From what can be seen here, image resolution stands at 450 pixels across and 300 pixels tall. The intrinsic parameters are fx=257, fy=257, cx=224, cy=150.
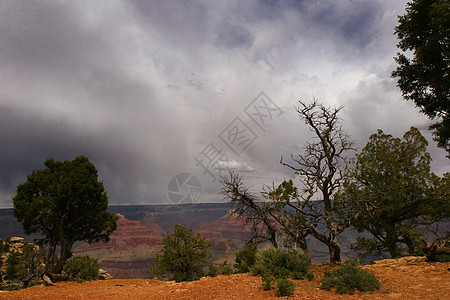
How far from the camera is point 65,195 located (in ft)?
69.4

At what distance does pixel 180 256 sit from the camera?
2480 cm

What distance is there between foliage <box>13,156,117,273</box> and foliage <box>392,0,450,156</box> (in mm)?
24000

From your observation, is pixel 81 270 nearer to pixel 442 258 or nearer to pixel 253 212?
pixel 253 212

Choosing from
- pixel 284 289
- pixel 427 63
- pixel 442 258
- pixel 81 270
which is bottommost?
pixel 81 270

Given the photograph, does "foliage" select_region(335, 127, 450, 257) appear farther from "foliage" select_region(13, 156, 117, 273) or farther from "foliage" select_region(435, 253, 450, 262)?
"foliage" select_region(13, 156, 117, 273)

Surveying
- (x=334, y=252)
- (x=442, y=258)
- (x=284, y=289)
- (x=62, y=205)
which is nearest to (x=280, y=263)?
(x=284, y=289)

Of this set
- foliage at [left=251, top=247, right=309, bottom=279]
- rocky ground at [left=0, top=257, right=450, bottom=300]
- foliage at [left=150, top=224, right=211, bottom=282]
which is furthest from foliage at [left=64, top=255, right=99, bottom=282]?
foliage at [left=251, top=247, right=309, bottom=279]

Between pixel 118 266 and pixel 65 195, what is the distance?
12105cm

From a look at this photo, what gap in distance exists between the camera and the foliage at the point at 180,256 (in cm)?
2398

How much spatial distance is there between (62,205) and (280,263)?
755 inches

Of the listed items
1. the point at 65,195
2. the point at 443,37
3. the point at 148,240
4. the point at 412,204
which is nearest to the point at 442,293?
the point at 443,37

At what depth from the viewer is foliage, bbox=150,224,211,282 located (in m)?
24.0

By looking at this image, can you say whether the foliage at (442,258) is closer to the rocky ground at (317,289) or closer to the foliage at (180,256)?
the rocky ground at (317,289)

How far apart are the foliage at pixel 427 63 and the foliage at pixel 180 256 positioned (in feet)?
70.0
